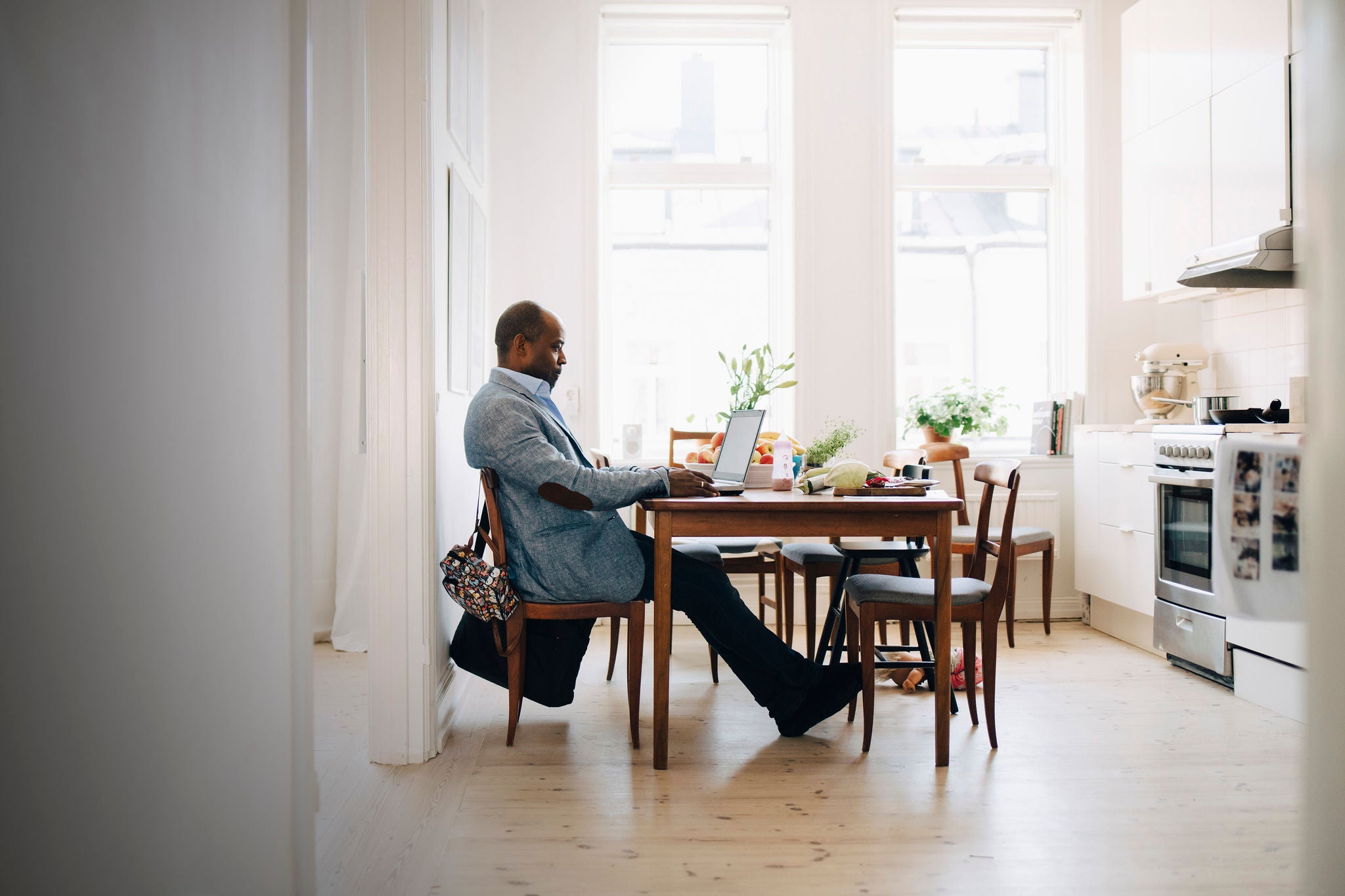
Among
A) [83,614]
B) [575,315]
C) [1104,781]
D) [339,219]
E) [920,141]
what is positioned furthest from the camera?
[920,141]

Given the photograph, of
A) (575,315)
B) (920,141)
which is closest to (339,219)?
(575,315)

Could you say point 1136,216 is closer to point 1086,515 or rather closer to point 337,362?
point 1086,515

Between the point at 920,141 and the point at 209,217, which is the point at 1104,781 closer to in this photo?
the point at 209,217

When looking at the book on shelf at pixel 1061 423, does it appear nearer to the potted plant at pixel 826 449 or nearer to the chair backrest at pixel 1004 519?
the chair backrest at pixel 1004 519

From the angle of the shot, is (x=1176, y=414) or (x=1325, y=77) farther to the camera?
(x=1176, y=414)

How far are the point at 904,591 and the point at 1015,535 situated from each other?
64.7 inches

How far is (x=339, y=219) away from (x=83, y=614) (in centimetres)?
373

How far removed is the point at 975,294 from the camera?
15.6ft

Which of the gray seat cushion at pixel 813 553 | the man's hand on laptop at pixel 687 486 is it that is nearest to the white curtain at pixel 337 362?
the gray seat cushion at pixel 813 553

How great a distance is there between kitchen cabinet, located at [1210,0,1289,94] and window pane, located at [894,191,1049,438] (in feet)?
4.31

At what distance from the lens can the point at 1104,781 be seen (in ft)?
7.39

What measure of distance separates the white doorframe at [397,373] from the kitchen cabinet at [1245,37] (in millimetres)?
3063

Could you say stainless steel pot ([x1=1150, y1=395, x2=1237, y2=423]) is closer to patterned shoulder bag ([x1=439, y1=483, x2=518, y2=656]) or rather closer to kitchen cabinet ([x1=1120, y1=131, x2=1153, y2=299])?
kitchen cabinet ([x1=1120, y1=131, x2=1153, y2=299])

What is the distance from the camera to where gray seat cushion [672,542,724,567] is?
10.5ft
